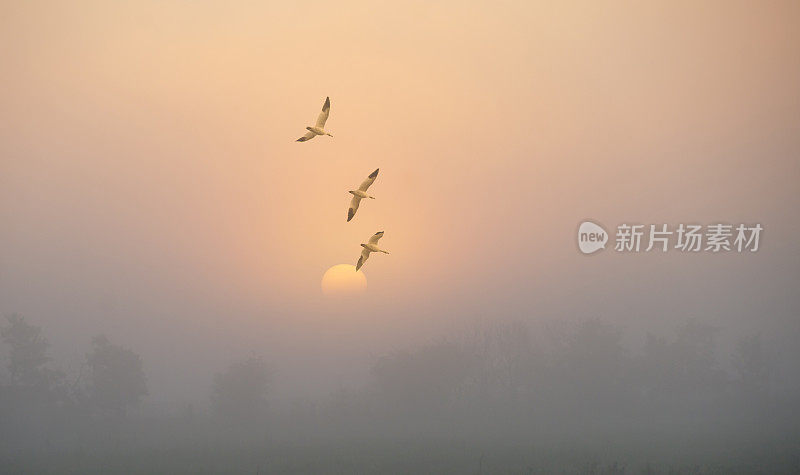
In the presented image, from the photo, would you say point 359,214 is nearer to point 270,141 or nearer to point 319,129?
point 270,141

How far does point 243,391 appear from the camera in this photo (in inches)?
260

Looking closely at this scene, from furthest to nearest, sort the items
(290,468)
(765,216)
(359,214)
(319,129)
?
(765,216) < (359,214) < (290,468) < (319,129)

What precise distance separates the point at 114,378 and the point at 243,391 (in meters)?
1.25

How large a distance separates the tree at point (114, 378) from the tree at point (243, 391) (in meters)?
0.78

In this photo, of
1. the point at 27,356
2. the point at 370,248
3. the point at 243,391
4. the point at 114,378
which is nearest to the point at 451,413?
the point at 243,391

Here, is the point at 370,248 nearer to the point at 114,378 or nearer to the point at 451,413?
the point at 451,413

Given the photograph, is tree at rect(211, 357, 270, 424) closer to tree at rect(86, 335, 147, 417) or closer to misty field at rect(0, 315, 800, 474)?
misty field at rect(0, 315, 800, 474)

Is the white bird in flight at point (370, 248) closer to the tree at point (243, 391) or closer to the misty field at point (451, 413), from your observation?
the misty field at point (451, 413)

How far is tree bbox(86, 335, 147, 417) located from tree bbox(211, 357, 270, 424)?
78 centimetres

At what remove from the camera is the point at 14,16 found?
6289 millimetres

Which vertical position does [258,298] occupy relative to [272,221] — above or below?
below

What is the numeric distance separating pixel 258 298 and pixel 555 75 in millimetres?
3759

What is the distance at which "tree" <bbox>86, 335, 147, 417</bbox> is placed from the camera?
6.54 m

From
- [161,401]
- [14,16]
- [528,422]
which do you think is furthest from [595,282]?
[14,16]
